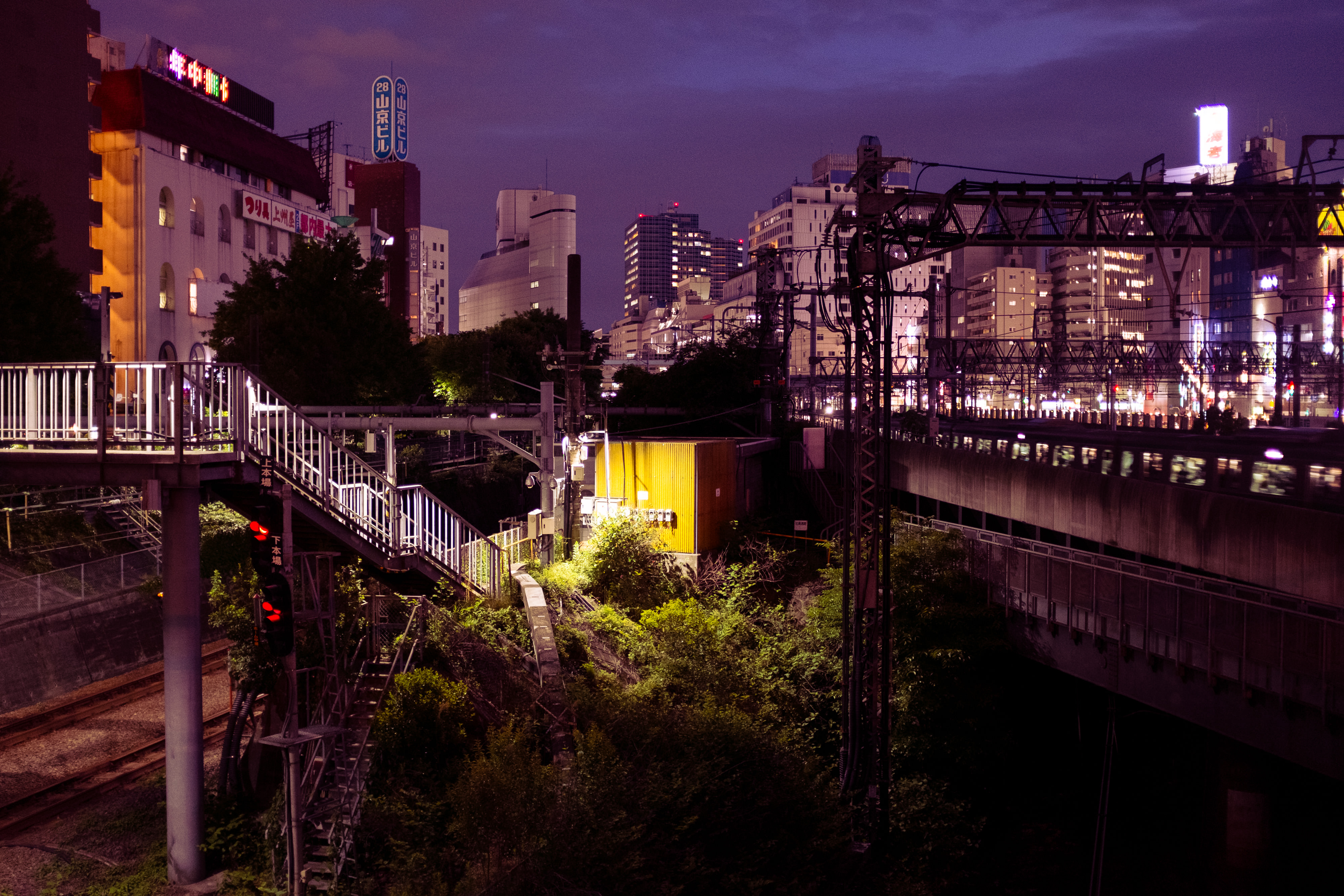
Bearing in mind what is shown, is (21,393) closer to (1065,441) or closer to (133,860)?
(133,860)

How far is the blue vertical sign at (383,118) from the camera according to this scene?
10762cm

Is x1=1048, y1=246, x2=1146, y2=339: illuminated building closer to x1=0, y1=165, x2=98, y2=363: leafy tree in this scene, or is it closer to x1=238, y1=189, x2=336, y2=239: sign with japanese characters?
x1=238, y1=189, x2=336, y2=239: sign with japanese characters

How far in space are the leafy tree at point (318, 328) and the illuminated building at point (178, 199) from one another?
13.3 ft

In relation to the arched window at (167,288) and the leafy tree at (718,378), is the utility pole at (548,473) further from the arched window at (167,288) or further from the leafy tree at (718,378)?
the arched window at (167,288)

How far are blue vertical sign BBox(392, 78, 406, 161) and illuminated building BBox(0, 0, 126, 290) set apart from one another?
6589cm

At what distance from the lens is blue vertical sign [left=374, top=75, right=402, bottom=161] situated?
10762 centimetres

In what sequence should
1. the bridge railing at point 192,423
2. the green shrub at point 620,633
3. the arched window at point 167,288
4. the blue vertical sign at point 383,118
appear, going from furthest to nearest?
the blue vertical sign at point 383,118
the arched window at point 167,288
the green shrub at point 620,633
the bridge railing at point 192,423

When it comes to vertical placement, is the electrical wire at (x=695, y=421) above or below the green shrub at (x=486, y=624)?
above

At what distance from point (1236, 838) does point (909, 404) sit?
93.3 metres

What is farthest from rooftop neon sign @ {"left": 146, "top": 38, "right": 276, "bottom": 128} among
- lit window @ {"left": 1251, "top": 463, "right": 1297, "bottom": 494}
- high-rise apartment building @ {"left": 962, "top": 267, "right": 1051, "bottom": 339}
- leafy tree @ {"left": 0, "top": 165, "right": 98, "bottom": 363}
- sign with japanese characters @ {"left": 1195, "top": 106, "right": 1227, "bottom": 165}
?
sign with japanese characters @ {"left": 1195, "top": 106, "right": 1227, "bottom": 165}

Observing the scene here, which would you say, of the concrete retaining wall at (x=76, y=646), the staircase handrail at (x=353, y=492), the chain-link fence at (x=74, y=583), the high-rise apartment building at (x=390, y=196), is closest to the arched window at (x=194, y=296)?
the chain-link fence at (x=74, y=583)

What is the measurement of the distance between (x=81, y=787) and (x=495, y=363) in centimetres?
4822

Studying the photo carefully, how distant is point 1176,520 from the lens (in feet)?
63.6

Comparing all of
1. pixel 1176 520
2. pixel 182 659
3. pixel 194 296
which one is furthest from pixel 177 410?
pixel 194 296
